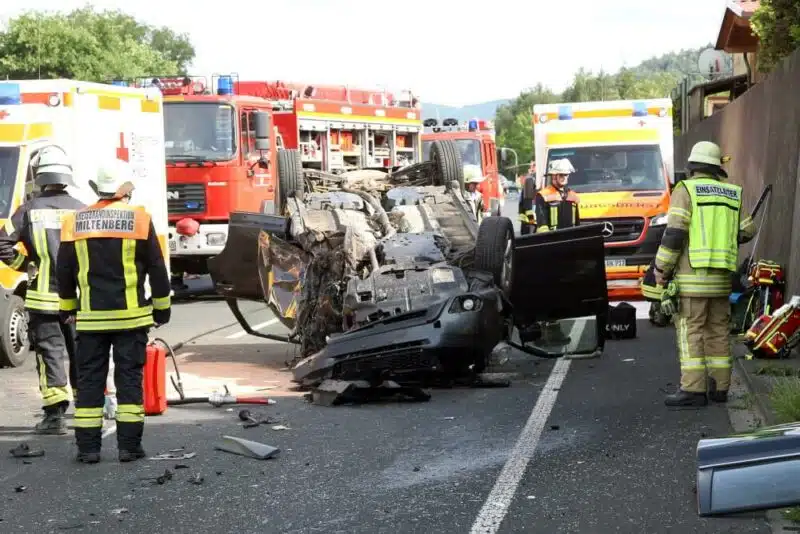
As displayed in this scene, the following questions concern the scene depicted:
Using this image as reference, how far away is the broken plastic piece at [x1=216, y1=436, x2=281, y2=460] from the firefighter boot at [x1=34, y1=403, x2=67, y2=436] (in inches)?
52.4

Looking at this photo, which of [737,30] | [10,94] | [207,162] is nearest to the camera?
[10,94]

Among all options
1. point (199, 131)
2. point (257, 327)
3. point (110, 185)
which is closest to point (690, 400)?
point (110, 185)

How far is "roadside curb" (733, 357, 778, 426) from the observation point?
861cm

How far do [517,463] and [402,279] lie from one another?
12.3 feet

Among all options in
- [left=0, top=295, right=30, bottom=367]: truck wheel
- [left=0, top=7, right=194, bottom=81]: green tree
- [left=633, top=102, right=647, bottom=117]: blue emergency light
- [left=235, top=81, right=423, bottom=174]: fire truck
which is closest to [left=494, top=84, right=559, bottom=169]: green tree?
[left=0, top=7, right=194, bottom=81]: green tree

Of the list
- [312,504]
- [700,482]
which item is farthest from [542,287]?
[700,482]

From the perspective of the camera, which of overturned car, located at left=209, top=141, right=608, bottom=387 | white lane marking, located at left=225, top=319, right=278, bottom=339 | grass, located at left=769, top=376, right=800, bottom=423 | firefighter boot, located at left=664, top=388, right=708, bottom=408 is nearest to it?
grass, located at left=769, top=376, right=800, bottom=423

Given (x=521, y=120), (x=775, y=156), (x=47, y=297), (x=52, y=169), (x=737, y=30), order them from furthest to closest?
(x=521, y=120) → (x=737, y=30) → (x=775, y=156) → (x=52, y=169) → (x=47, y=297)

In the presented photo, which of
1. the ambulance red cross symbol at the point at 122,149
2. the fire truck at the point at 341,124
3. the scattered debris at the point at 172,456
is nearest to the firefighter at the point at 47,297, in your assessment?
the scattered debris at the point at 172,456

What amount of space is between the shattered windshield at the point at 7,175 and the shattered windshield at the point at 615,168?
7.34 metres

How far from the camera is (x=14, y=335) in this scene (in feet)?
43.5

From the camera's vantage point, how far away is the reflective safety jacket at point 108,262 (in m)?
8.12

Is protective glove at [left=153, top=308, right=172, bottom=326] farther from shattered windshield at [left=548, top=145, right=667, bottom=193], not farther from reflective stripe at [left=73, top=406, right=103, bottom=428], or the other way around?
shattered windshield at [left=548, top=145, right=667, bottom=193]

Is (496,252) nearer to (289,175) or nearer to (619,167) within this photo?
(289,175)
